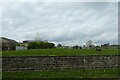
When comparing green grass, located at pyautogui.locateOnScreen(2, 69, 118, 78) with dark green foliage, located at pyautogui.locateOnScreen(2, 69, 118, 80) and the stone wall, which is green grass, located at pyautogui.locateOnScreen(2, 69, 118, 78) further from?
the stone wall

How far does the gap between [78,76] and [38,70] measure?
277cm

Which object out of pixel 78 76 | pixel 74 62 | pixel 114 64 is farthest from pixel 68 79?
pixel 114 64

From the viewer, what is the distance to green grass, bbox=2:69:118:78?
1245 cm

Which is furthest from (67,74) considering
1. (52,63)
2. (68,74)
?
(52,63)

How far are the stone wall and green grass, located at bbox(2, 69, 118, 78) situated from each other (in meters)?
0.44

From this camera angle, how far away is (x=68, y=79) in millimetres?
11656

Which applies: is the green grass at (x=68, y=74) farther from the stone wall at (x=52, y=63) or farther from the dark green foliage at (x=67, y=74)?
the stone wall at (x=52, y=63)

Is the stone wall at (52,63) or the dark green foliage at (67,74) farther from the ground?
the stone wall at (52,63)

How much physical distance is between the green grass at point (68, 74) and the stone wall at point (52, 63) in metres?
0.44

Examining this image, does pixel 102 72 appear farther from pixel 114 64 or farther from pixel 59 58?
pixel 59 58

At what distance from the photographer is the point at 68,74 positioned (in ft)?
42.0

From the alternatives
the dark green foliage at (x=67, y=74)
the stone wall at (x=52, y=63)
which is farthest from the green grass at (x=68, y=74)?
the stone wall at (x=52, y=63)

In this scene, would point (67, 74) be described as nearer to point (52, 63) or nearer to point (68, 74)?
point (68, 74)

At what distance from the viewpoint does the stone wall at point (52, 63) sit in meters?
13.9
